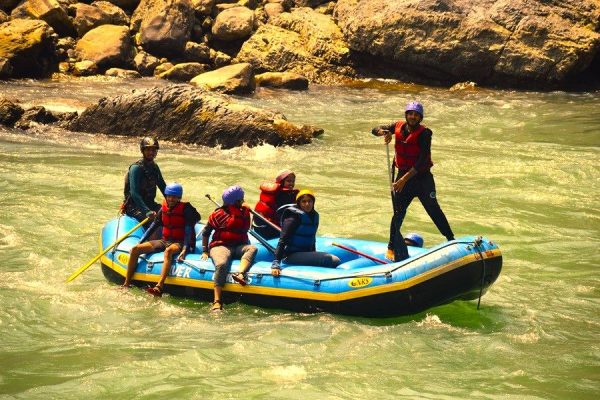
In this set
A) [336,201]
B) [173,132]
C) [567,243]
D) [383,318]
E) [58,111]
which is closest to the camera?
[383,318]

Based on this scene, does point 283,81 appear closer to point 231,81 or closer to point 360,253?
point 231,81

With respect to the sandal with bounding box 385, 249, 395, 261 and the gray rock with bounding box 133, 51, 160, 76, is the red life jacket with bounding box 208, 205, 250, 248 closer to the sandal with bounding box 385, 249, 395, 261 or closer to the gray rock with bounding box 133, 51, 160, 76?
the sandal with bounding box 385, 249, 395, 261

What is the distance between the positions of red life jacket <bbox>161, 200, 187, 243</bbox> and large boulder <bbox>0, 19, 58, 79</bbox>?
1275cm

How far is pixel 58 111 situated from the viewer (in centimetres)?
1741

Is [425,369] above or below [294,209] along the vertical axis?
below

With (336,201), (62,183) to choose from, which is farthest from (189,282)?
(62,183)

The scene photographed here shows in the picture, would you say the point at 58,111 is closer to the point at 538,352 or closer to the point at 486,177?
the point at 486,177

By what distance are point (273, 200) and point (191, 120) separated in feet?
22.2

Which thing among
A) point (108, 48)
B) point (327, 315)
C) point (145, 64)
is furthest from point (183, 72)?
point (327, 315)

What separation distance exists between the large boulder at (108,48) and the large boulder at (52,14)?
0.76 meters

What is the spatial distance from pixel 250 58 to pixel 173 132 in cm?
718

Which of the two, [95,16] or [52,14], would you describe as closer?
[52,14]

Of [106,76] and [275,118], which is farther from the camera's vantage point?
[106,76]

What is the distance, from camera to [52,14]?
22.6 meters
